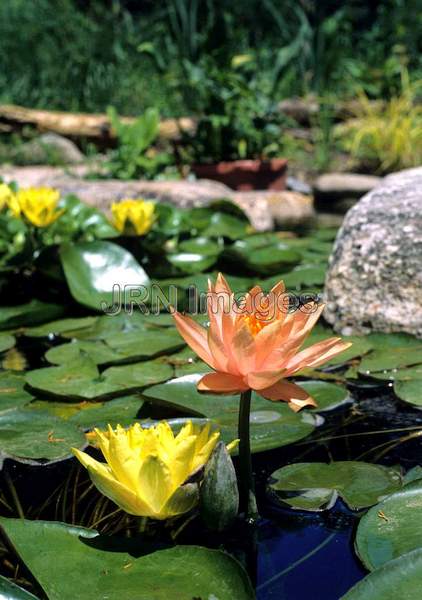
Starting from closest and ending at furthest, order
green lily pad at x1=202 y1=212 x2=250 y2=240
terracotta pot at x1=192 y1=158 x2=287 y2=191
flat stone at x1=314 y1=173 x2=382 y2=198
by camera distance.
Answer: green lily pad at x1=202 y1=212 x2=250 y2=240, terracotta pot at x1=192 y1=158 x2=287 y2=191, flat stone at x1=314 y1=173 x2=382 y2=198

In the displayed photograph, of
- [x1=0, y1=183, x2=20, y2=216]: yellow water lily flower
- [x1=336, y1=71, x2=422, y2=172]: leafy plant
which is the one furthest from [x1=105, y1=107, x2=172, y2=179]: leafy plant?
[x1=336, y1=71, x2=422, y2=172]: leafy plant

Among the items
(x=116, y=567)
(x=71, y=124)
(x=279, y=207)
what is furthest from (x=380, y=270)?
(x=71, y=124)

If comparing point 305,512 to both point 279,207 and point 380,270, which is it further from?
point 279,207

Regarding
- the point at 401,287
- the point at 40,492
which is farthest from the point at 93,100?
the point at 40,492

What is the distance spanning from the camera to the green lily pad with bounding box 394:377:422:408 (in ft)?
4.78

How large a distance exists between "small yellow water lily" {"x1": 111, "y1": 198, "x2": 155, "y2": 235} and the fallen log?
156 inches

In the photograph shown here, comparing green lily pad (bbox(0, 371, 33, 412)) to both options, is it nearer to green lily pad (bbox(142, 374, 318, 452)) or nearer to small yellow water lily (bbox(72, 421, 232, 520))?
green lily pad (bbox(142, 374, 318, 452))

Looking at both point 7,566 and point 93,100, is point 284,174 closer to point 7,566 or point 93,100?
point 93,100

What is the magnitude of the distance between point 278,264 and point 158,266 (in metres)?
0.44

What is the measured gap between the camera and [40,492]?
118cm

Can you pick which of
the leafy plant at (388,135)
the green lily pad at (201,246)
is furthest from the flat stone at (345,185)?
the green lily pad at (201,246)

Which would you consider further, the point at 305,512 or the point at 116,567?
the point at 305,512

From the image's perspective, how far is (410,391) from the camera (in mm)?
1490

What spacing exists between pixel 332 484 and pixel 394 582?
337 millimetres
